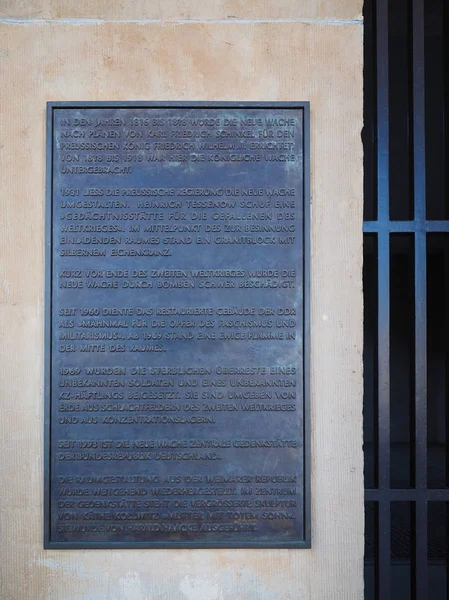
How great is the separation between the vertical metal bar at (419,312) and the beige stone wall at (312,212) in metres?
0.44

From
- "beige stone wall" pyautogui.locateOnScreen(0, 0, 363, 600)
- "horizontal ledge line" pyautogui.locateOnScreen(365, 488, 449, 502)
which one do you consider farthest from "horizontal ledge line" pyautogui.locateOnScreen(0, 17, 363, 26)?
"horizontal ledge line" pyautogui.locateOnScreen(365, 488, 449, 502)

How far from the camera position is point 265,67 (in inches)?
128

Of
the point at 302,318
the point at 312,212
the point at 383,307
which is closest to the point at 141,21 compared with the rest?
the point at 312,212

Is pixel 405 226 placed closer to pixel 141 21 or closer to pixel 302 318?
pixel 302 318

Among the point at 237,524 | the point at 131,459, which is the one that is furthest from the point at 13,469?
the point at 237,524

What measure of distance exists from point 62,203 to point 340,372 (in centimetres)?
186

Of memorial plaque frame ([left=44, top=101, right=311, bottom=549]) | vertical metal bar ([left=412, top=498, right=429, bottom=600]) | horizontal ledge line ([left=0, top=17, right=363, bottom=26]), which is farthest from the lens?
vertical metal bar ([left=412, top=498, right=429, bottom=600])

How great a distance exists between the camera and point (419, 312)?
3.41 m

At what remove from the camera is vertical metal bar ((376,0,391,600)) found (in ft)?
10.9

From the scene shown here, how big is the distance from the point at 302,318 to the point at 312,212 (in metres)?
0.62

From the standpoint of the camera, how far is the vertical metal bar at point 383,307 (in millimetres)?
3320

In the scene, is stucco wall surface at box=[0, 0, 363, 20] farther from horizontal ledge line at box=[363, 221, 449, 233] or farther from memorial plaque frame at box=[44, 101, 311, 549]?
horizontal ledge line at box=[363, 221, 449, 233]

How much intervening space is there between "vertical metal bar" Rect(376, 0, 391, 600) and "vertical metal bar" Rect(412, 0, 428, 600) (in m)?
0.18

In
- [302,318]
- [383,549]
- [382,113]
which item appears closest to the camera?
[302,318]
